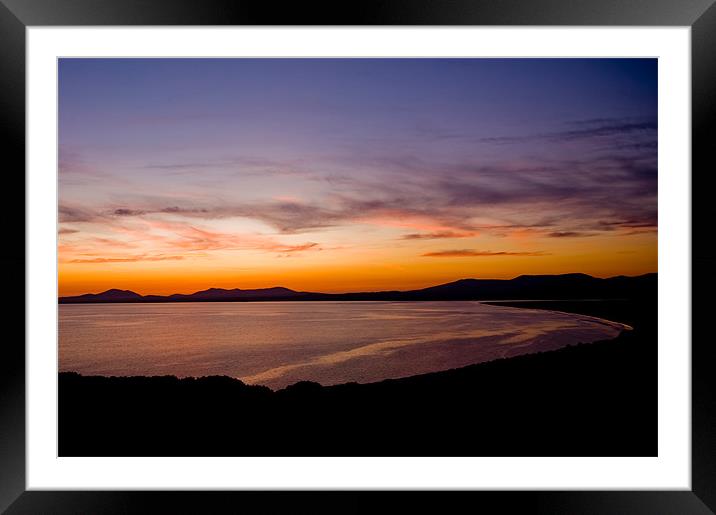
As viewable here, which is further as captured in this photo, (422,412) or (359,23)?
(422,412)

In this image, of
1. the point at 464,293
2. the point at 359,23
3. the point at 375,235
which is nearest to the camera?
the point at 359,23

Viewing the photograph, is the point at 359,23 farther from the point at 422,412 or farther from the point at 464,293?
the point at 464,293

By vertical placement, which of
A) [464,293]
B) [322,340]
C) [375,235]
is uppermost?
[375,235]

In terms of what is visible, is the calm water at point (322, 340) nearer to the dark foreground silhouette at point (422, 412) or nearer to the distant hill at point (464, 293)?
the distant hill at point (464, 293)

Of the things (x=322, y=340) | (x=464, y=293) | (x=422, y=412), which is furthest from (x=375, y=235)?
(x=322, y=340)

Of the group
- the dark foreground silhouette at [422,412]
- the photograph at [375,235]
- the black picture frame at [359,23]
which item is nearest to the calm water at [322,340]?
the photograph at [375,235]

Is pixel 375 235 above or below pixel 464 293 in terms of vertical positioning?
above

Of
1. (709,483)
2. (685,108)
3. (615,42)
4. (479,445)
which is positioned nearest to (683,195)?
(685,108)

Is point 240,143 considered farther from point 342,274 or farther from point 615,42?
point 615,42
